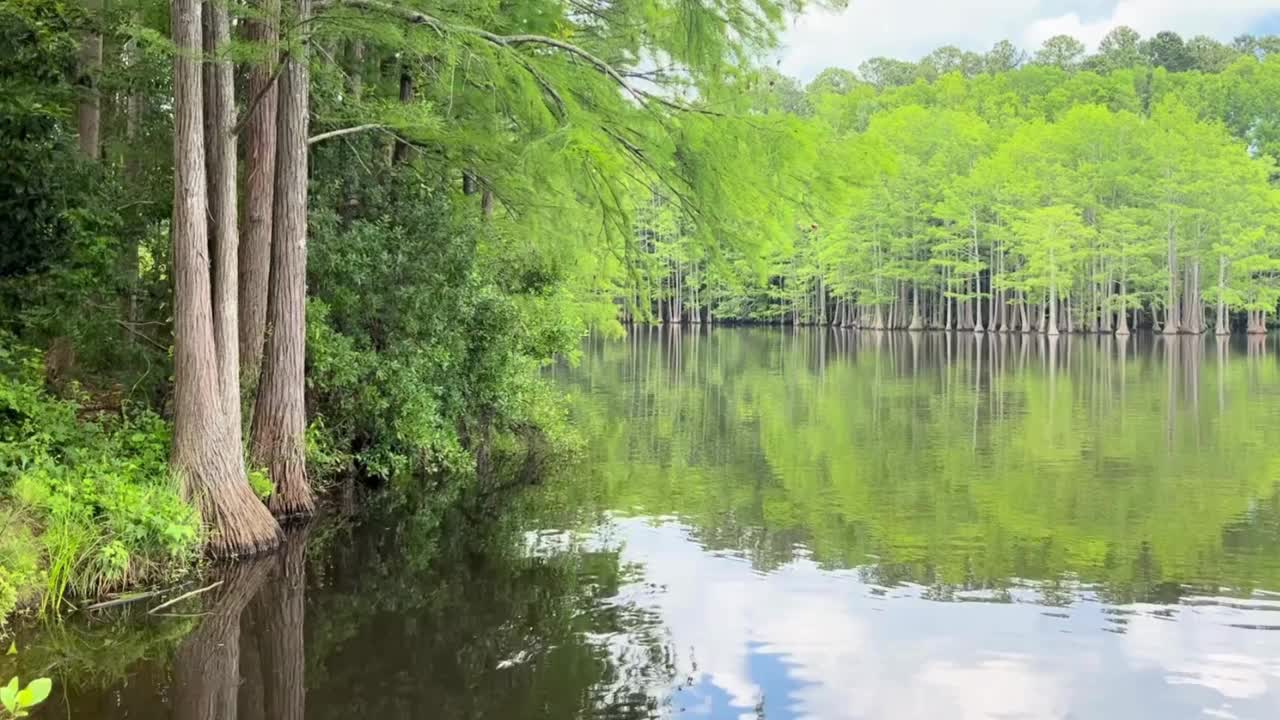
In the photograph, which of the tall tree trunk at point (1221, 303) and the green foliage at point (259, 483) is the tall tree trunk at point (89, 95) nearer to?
the green foliage at point (259, 483)

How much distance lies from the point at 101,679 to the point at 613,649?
3231 mm

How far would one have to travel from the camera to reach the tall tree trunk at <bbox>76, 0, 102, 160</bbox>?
38.0 ft

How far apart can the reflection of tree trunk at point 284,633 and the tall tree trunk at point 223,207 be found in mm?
1212

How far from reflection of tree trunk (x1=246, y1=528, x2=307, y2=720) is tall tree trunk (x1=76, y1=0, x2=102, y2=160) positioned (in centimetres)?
550

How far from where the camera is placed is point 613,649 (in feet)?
23.1

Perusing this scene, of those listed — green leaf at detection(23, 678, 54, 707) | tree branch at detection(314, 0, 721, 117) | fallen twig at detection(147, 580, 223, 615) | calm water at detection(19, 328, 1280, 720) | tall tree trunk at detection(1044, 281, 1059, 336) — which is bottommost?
calm water at detection(19, 328, 1280, 720)

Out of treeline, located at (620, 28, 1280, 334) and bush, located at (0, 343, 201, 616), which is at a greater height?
treeline, located at (620, 28, 1280, 334)

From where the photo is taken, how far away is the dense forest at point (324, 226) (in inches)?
338

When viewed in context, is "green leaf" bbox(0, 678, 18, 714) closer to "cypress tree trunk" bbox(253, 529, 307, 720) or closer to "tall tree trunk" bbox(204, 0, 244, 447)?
"cypress tree trunk" bbox(253, 529, 307, 720)

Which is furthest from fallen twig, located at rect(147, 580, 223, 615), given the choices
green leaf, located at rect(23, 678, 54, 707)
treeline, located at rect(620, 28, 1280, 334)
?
treeline, located at rect(620, 28, 1280, 334)

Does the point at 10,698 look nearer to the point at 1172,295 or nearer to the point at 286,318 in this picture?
the point at 286,318

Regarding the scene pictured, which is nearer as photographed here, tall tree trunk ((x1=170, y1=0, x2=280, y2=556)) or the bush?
the bush

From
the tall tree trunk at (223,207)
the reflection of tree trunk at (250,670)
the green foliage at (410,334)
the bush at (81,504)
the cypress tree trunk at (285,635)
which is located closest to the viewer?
the reflection of tree trunk at (250,670)

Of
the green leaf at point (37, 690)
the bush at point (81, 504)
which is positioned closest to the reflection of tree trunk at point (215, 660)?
the bush at point (81, 504)
